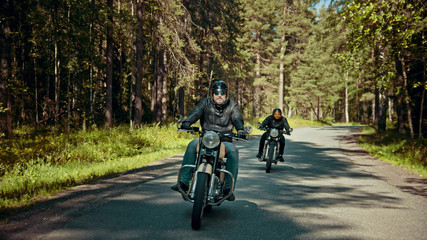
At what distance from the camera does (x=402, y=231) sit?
13.9 feet

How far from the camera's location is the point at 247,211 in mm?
4996

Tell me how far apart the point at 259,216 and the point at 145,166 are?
5.17 metres

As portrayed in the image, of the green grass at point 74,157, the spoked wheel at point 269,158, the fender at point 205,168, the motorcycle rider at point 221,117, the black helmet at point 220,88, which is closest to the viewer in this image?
the fender at point 205,168

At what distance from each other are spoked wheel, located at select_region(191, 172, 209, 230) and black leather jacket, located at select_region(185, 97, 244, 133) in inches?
46.0

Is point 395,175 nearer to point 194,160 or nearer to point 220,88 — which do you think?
point 220,88

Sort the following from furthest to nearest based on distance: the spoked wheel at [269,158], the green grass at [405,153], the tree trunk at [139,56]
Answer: the tree trunk at [139,56] < the green grass at [405,153] < the spoked wheel at [269,158]

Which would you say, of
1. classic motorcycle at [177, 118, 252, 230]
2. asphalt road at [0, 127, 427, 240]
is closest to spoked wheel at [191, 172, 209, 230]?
classic motorcycle at [177, 118, 252, 230]

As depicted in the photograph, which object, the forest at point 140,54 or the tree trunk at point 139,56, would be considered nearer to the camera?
the forest at point 140,54

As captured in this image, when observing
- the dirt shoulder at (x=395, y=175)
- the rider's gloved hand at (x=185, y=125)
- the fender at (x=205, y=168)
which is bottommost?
the dirt shoulder at (x=395, y=175)

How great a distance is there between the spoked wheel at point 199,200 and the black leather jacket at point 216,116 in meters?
1.17

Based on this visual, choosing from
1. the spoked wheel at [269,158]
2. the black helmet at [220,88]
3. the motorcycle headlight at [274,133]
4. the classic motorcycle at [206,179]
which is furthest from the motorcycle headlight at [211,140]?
the motorcycle headlight at [274,133]

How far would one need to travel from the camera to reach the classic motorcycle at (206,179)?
406 centimetres

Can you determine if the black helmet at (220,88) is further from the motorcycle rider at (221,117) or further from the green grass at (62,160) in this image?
the green grass at (62,160)

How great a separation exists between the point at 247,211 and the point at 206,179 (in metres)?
1.23
